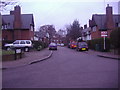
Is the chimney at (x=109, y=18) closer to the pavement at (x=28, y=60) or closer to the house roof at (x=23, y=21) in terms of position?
the house roof at (x=23, y=21)

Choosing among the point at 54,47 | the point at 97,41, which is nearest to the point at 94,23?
the point at 54,47

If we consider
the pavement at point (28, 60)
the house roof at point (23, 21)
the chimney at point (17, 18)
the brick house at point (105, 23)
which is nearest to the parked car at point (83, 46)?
the pavement at point (28, 60)

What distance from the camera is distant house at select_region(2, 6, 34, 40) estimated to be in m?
43.5

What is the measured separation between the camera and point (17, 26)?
43875mm

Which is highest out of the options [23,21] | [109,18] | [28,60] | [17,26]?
[109,18]

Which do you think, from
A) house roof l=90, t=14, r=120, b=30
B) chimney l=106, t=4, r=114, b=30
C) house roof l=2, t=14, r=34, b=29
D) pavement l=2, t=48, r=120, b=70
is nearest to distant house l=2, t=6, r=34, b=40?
house roof l=2, t=14, r=34, b=29

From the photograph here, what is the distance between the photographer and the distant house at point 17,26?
4354cm

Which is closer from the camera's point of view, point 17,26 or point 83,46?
point 83,46

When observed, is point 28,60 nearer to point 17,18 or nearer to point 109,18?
point 17,18

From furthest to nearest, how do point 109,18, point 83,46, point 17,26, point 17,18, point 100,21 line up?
point 100,21 → point 109,18 → point 17,26 → point 17,18 → point 83,46

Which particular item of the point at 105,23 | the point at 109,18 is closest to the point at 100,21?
the point at 105,23

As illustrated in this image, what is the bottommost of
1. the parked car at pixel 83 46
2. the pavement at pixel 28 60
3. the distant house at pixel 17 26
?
the pavement at pixel 28 60

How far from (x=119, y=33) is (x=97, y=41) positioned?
10.9 metres

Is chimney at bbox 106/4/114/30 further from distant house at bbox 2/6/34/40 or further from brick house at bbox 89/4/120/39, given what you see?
distant house at bbox 2/6/34/40
